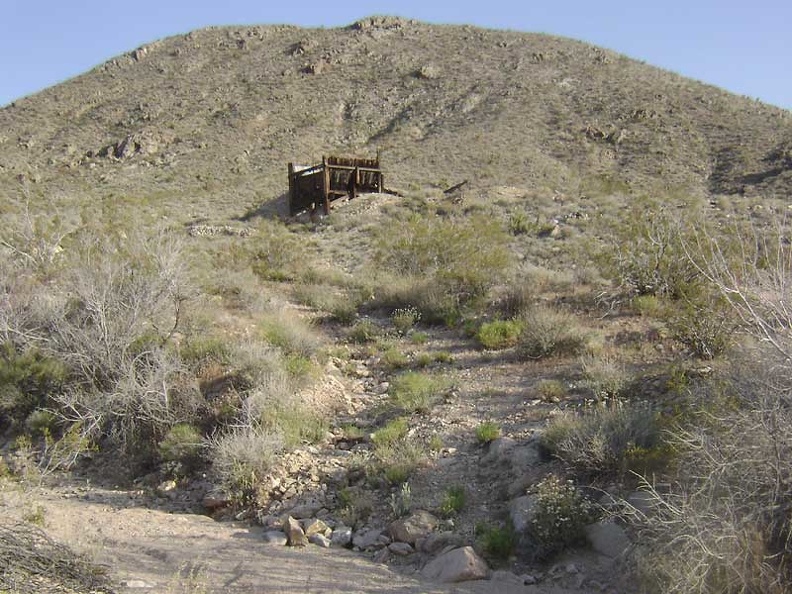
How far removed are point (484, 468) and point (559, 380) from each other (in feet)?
6.98

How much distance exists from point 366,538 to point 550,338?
432 cm

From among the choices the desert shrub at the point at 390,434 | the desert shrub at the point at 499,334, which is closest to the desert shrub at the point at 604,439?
the desert shrub at the point at 390,434

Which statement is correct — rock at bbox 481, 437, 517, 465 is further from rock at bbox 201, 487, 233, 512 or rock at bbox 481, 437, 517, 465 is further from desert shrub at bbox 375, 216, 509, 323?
desert shrub at bbox 375, 216, 509, 323

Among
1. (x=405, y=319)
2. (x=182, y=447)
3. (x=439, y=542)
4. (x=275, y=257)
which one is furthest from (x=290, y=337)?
(x=275, y=257)

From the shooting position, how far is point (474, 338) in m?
9.62

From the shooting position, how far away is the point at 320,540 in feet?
17.4

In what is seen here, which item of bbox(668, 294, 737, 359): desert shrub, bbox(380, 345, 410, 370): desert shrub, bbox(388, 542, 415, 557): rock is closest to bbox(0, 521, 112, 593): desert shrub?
bbox(388, 542, 415, 557): rock

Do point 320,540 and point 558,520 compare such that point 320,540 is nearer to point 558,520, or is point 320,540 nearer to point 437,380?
point 558,520

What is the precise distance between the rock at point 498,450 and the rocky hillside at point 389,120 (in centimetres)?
2062

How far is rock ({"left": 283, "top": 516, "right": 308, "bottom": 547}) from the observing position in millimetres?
5258

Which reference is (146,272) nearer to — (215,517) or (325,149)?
(215,517)

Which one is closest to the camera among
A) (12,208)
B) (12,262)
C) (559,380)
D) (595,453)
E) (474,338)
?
(595,453)

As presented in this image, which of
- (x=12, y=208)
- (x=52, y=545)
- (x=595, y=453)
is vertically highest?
(x=12, y=208)

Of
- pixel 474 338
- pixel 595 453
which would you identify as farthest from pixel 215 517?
pixel 474 338
